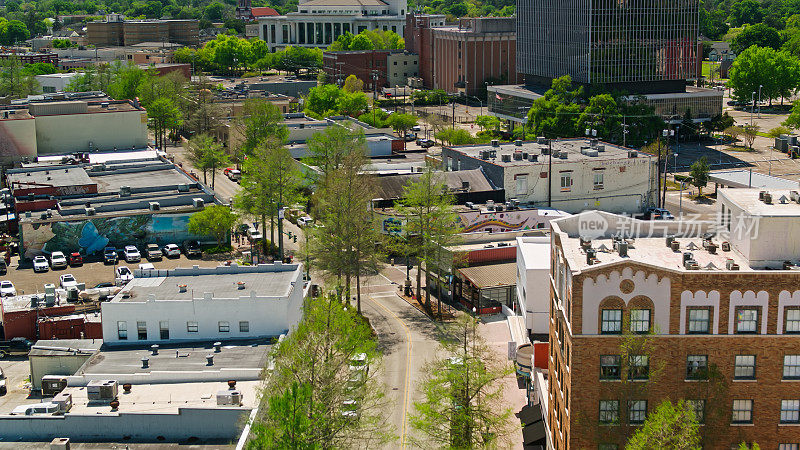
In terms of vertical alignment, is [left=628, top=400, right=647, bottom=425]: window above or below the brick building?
below

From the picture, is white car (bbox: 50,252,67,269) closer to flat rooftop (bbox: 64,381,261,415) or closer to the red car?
the red car

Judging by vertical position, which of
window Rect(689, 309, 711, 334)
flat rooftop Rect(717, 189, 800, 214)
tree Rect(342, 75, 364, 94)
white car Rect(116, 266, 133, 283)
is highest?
flat rooftop Rect(717, 189, 800, 214)

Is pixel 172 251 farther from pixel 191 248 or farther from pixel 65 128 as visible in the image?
pixel 65 128

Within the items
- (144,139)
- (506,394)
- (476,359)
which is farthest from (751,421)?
(144,139)

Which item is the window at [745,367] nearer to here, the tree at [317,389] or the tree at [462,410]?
the tree at [462,410]

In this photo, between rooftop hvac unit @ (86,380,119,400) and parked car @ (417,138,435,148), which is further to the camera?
parked car @ (417,138,435,148)

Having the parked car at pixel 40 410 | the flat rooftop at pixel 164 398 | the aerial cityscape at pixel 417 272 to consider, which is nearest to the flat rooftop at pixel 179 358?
the aerial cityscape at pixel 417 272

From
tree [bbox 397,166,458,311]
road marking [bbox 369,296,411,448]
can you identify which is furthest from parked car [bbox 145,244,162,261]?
tree [bbox 397,166,458,311]

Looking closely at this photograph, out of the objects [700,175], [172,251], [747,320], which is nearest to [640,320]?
[747,320]
